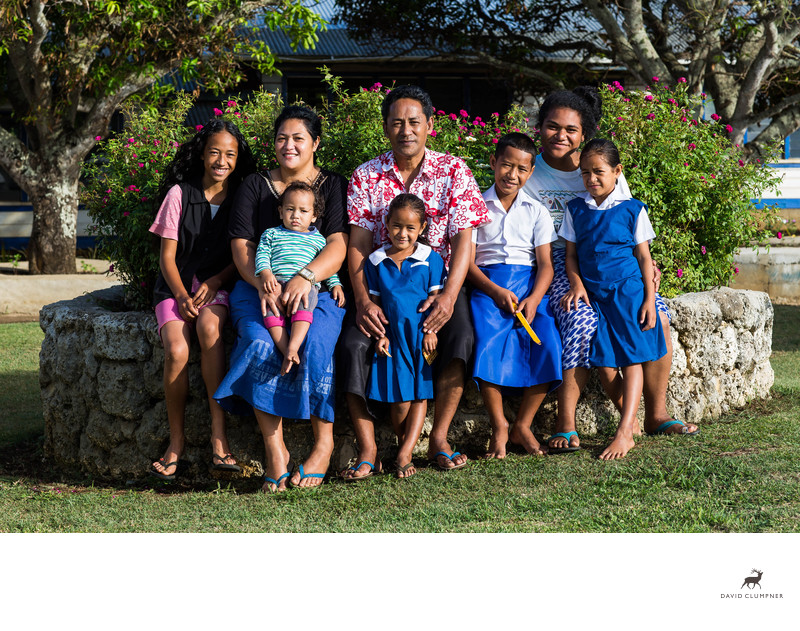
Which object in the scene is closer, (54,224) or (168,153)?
(168,153)

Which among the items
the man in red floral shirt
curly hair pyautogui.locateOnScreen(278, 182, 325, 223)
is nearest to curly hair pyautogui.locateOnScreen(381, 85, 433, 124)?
the man in red floral shirt

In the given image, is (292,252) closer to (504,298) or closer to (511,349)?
(504,298)

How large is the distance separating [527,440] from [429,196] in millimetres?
1265

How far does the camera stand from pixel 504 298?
3.90 metres

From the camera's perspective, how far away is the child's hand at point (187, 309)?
383 centimetres

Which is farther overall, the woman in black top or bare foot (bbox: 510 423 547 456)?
bare foot (bbox: 510 423 547 456)

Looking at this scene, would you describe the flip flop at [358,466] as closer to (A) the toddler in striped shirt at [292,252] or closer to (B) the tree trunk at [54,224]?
(A) the toddler in striped shirt at [292,252]

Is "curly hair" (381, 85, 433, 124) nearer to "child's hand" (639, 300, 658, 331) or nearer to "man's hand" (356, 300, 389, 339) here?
"man's hand" (356, 300, 389, 339)

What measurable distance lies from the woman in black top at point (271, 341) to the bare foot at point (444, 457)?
47 centimetres

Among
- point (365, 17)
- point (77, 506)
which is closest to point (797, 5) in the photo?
point (365, 17)

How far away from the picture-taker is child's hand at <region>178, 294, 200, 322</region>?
3830 millimetres

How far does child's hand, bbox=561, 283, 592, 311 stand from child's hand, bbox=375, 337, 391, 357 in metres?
0.94

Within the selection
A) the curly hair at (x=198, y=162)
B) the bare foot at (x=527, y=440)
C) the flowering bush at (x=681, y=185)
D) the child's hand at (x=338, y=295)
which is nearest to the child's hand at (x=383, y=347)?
the child's hand at (x=338, y=295)

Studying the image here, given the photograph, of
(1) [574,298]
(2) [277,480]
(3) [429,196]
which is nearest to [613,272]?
(1) [574,298]
